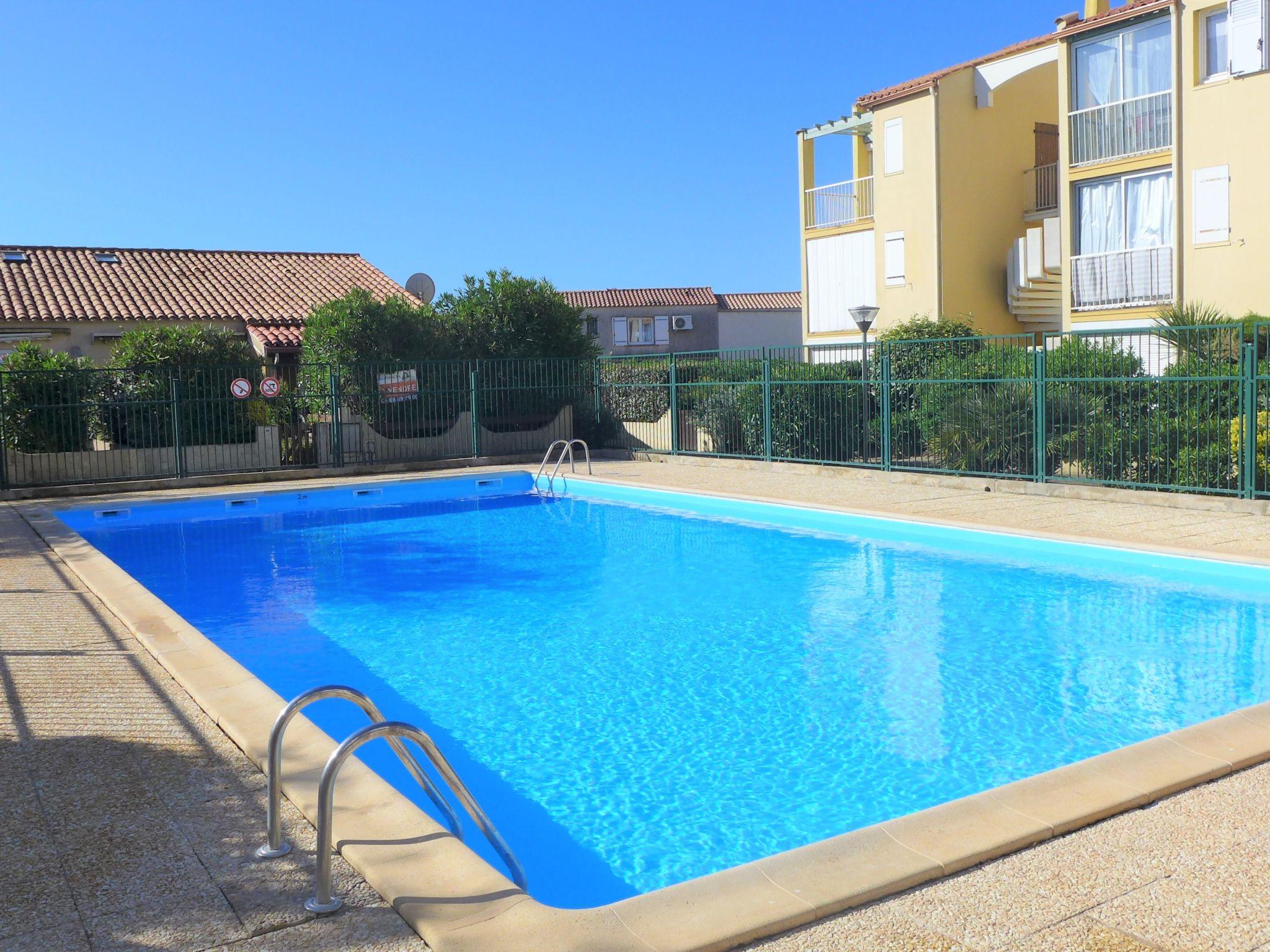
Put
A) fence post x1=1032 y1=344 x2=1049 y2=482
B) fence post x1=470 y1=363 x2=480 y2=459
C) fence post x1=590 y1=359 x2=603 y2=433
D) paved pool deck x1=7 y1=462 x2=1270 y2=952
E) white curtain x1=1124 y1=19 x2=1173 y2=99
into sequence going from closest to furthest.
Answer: paved pool deck x1=7 y1=462 x2=1270 y2=952 → fence post x1=1032 y1=344 x2=1049 y2=482 → white curtain x1=1124 y1=19 x2=1173 y2=99 → fence post x1=470 y1=363 x2=480 y2=459 → fence post x1=590 y1=359 x2=603 y2=433

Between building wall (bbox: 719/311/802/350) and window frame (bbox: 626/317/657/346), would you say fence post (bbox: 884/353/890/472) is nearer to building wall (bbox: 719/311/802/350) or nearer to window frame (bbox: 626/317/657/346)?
window frame (bbox: 626/317/657/346)

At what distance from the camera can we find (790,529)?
44.1 feet

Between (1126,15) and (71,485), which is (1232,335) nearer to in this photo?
(1126,15)

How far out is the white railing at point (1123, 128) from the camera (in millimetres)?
20547

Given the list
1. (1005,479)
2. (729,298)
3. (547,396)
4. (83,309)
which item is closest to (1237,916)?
(1005,479)

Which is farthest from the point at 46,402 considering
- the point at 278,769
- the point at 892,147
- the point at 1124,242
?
the point at 1124,242

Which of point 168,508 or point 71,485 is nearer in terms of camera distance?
point 168,508

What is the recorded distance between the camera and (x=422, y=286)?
25109 mm

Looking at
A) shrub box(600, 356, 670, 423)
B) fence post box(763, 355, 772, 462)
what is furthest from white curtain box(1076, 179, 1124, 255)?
shrub box(600, 356, 670, 423)

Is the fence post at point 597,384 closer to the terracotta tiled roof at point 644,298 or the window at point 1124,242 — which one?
the window at point 1124,242

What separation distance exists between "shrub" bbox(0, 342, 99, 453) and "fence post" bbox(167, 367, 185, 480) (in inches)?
46.9

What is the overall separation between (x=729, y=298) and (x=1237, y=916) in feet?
175

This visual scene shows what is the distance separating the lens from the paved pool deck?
3.18 meters

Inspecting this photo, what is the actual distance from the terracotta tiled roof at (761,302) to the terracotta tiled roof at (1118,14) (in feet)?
105
